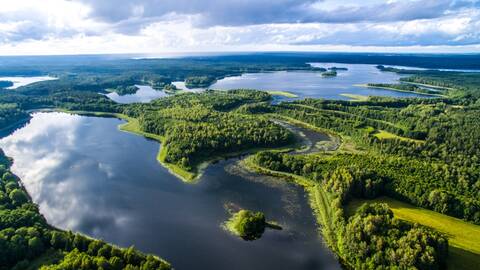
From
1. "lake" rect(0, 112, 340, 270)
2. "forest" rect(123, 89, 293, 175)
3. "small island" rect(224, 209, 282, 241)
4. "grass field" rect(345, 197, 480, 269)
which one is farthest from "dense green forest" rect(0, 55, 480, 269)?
"small island" rect(224, 209, 282, 241)

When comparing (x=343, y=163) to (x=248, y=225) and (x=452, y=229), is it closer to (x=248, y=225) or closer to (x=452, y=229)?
(x=452, y=229)

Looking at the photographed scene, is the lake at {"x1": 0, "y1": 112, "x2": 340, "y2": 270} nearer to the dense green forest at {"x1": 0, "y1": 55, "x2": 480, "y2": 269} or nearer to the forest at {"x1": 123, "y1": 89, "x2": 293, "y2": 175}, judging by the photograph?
the dense green forest at {"x1": 0, "y1": 55, "x2": 480, "y2": 269}

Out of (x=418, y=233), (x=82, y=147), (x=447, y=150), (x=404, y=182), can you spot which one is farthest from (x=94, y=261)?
(x=447, y=150)

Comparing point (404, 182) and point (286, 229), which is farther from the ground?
point (404, 182)

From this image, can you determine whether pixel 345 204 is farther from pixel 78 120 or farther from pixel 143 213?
pixel 78 120

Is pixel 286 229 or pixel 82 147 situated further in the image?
pixel 82 147

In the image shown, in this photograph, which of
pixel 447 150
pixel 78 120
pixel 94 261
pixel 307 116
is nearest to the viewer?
pixel 94 261

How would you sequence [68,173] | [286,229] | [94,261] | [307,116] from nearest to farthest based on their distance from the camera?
[94,261], [286,229], [68,173], [307,116]
